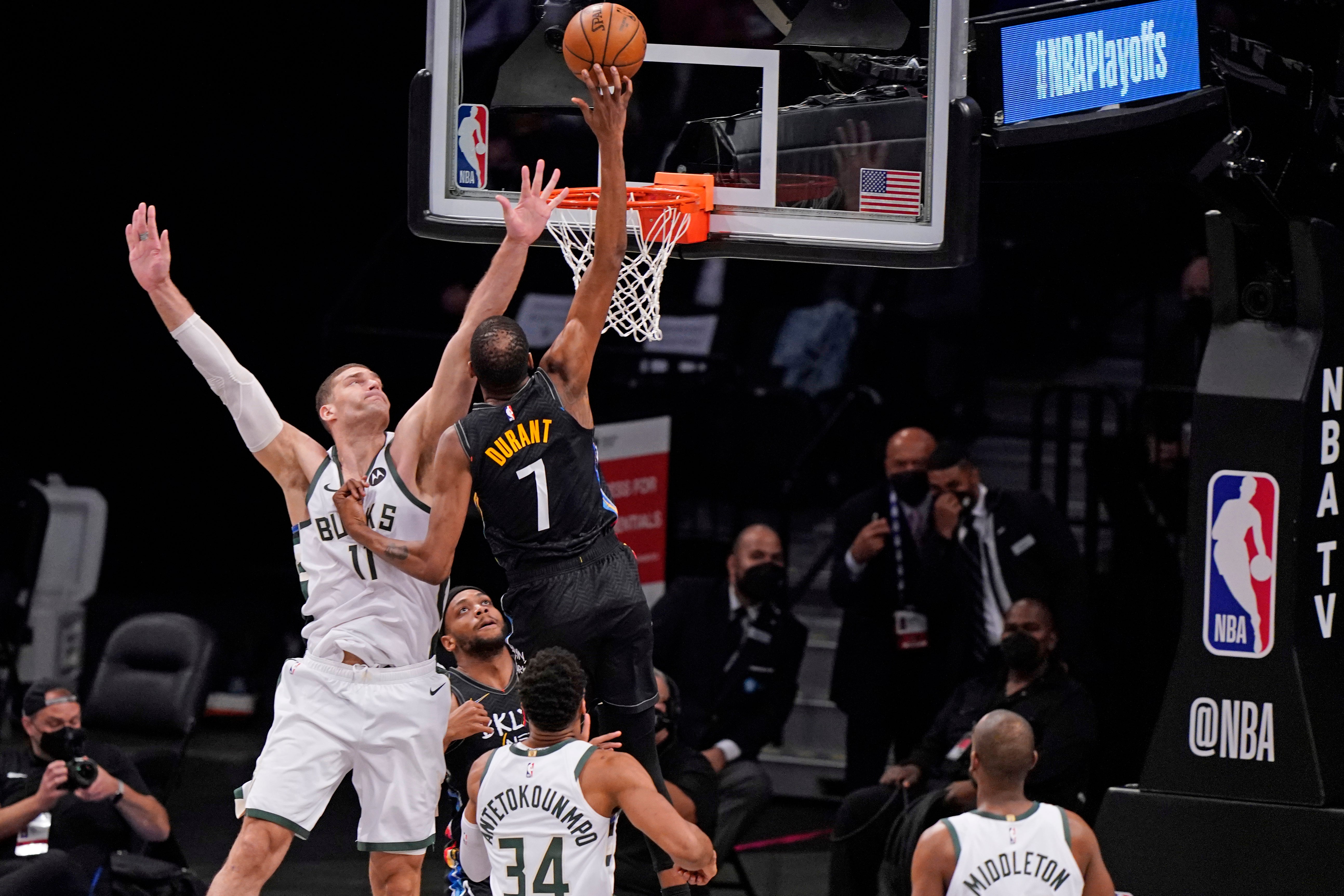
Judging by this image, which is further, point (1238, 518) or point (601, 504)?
point (1238, 518)

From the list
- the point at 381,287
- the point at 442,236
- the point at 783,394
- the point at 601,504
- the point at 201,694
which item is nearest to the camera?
the point at 601,504

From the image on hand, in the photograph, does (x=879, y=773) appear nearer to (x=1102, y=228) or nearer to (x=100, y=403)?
(x=1102, y=228)

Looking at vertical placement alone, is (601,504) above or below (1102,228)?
below

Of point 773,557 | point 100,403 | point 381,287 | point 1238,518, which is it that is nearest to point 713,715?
point 773,557

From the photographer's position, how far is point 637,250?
257 inches

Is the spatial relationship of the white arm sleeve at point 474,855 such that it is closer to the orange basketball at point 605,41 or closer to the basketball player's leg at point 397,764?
the basketball player's leg at point 397,764

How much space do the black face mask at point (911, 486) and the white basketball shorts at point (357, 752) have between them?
422 cm

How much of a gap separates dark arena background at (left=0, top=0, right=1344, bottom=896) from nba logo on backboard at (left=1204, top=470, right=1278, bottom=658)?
0.02m

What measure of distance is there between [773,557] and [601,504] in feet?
12.2

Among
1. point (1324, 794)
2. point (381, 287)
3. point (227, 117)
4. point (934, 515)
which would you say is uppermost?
point (227, 117)

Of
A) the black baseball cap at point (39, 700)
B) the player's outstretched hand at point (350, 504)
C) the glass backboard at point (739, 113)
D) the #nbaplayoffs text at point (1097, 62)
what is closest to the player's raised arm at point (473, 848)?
A: the player's outstretched hand at point (350, 504)

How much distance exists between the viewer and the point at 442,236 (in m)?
6.63

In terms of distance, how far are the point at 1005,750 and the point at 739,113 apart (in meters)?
2.45

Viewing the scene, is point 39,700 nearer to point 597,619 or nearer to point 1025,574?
point 597,619
